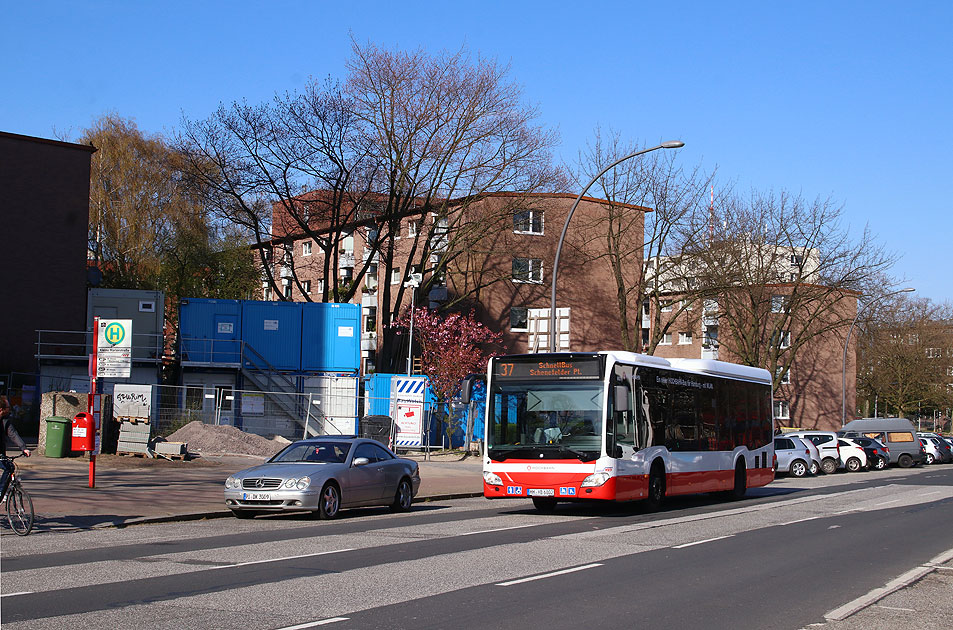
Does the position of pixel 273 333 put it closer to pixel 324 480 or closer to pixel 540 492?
pixel 324 480

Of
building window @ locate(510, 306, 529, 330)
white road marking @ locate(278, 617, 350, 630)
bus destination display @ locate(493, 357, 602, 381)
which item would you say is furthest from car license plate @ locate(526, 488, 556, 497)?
building window @ locate(510, 306, 529, 330)

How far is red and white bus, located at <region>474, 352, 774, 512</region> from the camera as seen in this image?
1709cm

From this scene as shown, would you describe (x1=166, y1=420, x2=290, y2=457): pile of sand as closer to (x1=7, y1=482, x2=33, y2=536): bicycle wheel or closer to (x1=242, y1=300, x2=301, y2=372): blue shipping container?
(x1=242, y1=300, x2=301, y2=372): blue shipping container

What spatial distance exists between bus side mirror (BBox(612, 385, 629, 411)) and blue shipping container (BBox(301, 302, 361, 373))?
27.8 metres

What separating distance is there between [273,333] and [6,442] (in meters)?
30.5

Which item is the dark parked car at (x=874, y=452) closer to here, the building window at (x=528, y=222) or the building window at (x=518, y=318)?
the building window at (x=528, y=222)

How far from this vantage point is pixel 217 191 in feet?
161

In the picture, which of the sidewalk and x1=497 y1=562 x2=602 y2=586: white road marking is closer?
x1=497 y1=562 x2=602 y2=586: white road marking

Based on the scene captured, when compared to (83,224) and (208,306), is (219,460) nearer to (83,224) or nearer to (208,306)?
(208,306)

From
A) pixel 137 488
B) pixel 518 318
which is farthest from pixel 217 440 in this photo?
pixel 518 318

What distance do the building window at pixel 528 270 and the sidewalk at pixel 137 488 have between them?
2280 centimetres

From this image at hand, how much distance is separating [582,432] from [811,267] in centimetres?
4115

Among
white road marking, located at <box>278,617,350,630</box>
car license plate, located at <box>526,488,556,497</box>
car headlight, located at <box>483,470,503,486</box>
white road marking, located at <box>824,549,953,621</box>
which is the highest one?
car headlight, located at <box>483,470,503,486</box>

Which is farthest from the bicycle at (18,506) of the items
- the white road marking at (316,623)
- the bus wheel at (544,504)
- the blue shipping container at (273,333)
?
the blue shipping container at (273,333)
